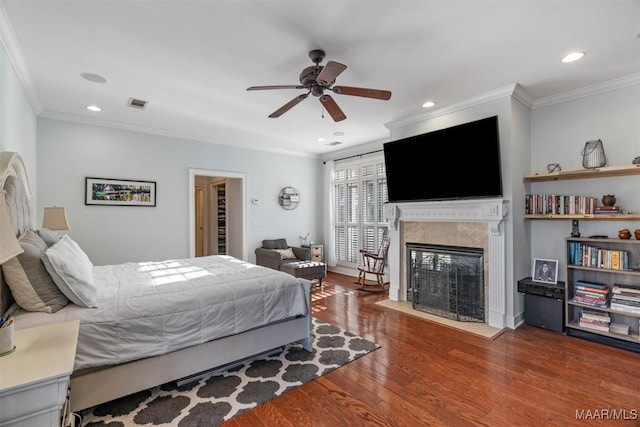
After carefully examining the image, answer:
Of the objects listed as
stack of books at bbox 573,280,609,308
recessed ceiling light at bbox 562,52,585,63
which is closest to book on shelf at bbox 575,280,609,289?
stack of books at bbox 573,280,609,308

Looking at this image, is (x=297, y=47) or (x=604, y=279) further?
(x=604, y=279)

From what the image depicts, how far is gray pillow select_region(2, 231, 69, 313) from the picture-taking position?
1.79m

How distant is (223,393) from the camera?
84.7 inches

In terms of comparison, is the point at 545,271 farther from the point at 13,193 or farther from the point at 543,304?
the point at 13,193

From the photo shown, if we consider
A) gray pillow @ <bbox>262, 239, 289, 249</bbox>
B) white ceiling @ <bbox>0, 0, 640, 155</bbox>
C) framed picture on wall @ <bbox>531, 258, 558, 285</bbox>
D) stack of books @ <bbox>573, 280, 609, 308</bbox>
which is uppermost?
white ceiling @ <bbox>0, 0, 640, 155</bbox>

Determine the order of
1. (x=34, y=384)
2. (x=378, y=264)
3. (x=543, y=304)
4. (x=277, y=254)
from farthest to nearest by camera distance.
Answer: (x=378, y=264) < (x=277, y=254) < (x=543, y=304) < (x=34, y=384)

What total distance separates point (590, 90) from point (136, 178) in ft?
19.4

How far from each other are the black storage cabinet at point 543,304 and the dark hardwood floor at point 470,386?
0.11 metres

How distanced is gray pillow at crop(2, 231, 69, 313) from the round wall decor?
4.35 metres

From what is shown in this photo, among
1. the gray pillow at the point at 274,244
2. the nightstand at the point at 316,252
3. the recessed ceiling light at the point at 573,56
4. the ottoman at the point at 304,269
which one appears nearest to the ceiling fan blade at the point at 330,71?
the recessed ceiling light at the point at 573,56

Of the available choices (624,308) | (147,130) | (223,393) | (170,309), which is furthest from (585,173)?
(147,130)

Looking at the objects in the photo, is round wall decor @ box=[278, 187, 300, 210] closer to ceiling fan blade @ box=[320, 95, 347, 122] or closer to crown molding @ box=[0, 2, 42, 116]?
ceiling fan blade @ box=[320, 95, 347, 122]

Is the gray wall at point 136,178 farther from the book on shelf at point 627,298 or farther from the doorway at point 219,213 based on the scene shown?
the book on shelf at point 627,298

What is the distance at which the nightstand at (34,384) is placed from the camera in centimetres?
108
